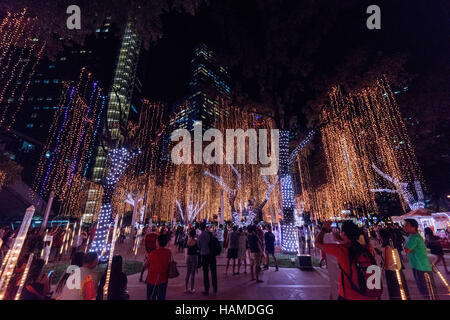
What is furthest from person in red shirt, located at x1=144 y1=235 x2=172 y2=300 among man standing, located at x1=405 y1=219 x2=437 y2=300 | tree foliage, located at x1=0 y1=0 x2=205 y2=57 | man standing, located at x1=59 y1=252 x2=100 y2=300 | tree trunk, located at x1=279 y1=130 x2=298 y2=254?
tree trunk, located at x1=279 y1=130 x2=298 y2=254

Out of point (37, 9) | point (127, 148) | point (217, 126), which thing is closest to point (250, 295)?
point (127, 148)

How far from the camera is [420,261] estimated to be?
13.7ft

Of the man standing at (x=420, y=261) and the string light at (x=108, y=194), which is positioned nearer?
the man standing at (x=420, y=261)

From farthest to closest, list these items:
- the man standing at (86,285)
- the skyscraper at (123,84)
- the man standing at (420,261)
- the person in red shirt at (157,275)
A: the skyscraper at (123,84) → the man standing at (420,261) → the person in red shirt at (157,275) → the man standing at (86,285)

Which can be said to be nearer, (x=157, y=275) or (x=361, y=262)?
(x=361, y=262)

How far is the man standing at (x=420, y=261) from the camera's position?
13.5 feet

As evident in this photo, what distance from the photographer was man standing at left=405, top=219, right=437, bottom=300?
411cm

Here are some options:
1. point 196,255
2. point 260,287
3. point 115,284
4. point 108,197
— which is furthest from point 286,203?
point 115,284

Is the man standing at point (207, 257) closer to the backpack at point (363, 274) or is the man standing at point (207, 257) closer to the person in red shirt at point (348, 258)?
the person in red shirt at point (348, 258)

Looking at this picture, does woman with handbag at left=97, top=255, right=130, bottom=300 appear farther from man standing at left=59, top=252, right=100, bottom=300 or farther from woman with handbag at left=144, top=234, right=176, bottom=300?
woman with handbag at left=144, top=234, right=176, bottom=300

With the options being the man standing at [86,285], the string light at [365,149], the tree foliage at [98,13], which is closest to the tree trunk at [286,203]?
the string light at [365,149]

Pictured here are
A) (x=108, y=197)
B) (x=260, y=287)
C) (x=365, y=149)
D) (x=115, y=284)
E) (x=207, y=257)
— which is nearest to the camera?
(x=115, y=284)

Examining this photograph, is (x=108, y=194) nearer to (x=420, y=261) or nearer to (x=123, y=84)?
(x=420, y=261)
